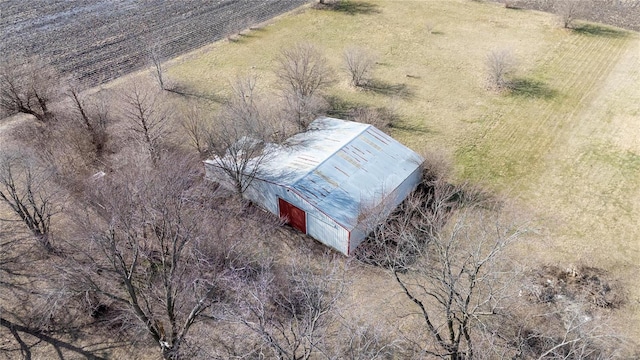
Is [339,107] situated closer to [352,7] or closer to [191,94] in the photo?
[191,94]

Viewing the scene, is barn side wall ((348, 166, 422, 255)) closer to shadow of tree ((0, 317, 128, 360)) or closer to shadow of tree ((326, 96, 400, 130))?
shadow of tree ((326, 96, 400, 130))

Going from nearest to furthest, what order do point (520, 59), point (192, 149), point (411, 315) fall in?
point (411, 315)
point (192, 149)
point (520, 59)

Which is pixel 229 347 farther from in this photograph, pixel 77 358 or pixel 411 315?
pixel 411 315

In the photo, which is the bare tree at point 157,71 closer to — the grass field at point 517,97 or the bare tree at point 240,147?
the grass field at point 517,97

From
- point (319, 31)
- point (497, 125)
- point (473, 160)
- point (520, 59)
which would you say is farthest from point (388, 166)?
point (319, 31)

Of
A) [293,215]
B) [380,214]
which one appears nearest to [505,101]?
[380,214]

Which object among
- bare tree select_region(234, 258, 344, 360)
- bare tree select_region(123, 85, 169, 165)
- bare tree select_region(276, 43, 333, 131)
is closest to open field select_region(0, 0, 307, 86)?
bare tree select_region(123, 85, 169, 165)
